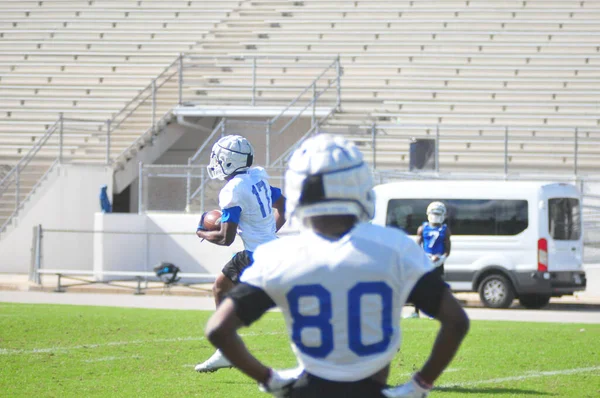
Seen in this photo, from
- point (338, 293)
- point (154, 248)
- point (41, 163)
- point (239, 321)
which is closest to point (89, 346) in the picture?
point (239, 321)

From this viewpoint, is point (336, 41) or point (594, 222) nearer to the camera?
point (594, 222)

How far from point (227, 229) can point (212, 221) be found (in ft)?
1.16

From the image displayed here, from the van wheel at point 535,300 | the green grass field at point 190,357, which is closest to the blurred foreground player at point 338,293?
the green grass field at point 190,357

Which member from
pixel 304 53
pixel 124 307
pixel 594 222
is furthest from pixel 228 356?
pixel 304 53

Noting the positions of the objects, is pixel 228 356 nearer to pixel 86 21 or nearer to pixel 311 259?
pixel 311 259

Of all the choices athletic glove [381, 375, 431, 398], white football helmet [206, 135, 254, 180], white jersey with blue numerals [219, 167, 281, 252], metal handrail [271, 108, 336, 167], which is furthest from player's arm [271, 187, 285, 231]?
metal handrail [271, 108, 336, 167]

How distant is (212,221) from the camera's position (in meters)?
8.34

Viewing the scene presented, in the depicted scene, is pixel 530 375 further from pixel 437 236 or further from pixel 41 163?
pixel 41 163

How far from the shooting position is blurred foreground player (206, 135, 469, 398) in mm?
3252

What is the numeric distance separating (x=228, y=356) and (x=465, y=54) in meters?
25.3

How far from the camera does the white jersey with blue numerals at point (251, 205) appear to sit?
8141 millimetres

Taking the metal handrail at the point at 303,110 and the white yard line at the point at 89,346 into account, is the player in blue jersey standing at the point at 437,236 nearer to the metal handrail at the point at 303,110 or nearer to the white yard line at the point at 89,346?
the white yard line at the point at 89,346

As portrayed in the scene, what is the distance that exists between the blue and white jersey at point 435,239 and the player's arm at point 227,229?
7.06 metres

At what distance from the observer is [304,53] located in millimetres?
28781
